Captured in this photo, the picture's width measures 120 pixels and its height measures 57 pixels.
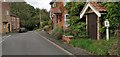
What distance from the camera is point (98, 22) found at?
22234 millimetres

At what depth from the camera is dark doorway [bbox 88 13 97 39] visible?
23.4 metres

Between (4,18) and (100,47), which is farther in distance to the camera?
(4,18)

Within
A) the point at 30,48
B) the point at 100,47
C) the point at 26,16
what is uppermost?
the point at 26,16

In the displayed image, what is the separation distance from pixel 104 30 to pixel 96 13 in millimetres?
1476

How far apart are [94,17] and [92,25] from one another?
98 cm

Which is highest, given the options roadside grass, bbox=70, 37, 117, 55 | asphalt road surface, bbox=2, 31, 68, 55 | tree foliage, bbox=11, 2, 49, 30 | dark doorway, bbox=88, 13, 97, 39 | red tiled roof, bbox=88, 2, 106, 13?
tree foliage, bbox=11, 2, 49, 30

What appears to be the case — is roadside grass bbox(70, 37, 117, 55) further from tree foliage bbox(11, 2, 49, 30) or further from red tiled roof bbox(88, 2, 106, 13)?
tree foliage bbox(11, 2, 49, 30)

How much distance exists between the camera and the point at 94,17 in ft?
77.0

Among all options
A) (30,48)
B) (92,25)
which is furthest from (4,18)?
(30,48)

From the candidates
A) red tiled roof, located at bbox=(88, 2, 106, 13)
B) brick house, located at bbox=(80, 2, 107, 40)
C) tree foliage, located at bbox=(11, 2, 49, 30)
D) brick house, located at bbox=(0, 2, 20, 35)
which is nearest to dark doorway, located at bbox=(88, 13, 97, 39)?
brick house, located at bbox=(80, 2, 107, 40)

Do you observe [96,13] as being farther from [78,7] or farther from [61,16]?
[61,16]

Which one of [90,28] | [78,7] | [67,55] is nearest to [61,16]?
[78,7]

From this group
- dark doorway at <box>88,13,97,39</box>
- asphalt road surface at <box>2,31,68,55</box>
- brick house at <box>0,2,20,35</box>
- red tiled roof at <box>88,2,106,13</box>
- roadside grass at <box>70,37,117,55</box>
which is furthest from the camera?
brick house at <box>0,2,20,35</box>

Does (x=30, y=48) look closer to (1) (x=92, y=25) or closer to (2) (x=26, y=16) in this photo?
(1) (x=92, y=25)
